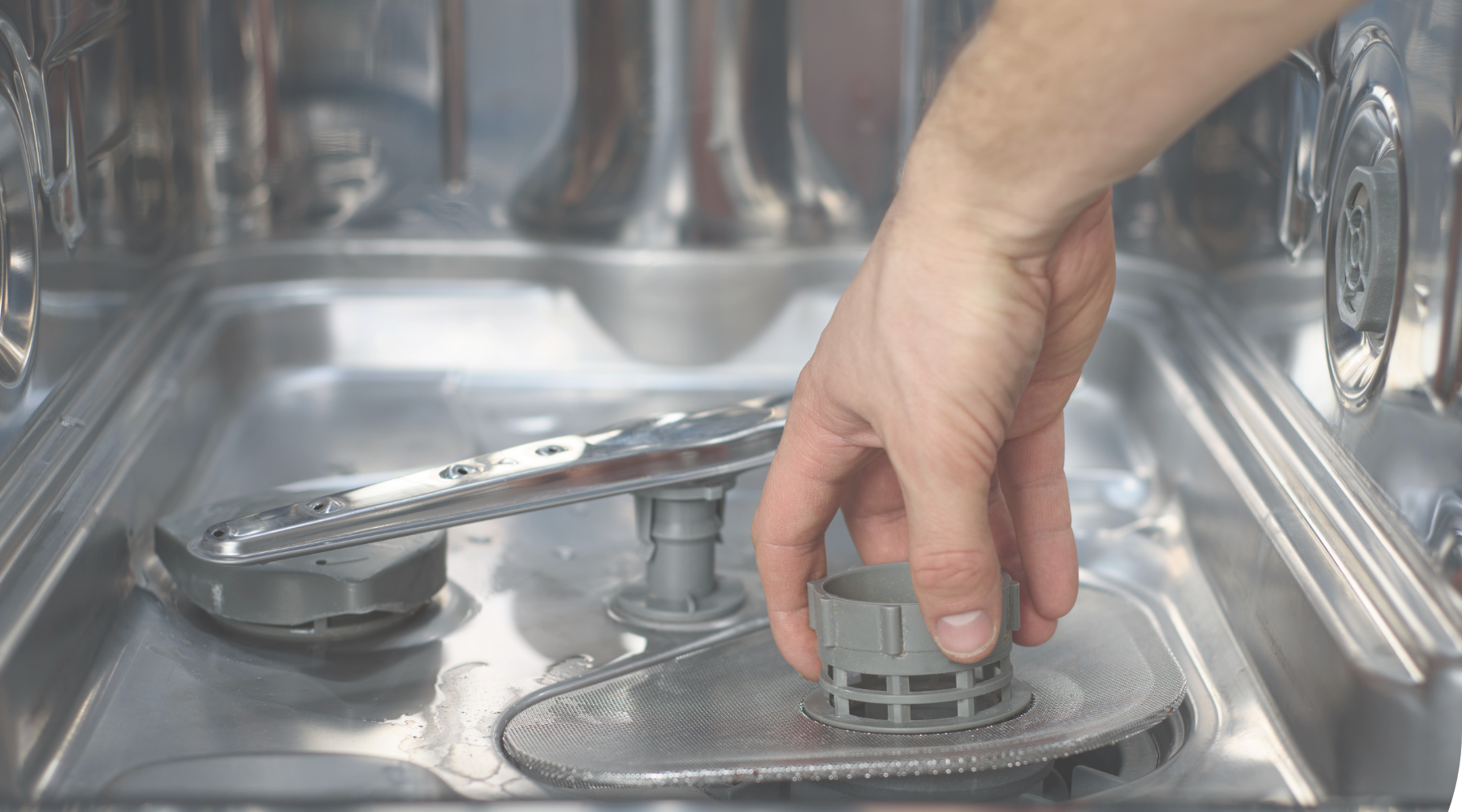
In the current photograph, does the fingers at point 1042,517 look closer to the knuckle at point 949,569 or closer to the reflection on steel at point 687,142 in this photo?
the knuckle at point 949,569

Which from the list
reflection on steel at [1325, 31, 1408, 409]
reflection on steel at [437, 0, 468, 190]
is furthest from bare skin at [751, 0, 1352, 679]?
reflection on steel at [437, 0, 468, 190]

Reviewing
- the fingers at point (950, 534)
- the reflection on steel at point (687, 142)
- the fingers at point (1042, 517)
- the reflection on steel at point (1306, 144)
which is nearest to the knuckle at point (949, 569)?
the fingers at point (950, 534)

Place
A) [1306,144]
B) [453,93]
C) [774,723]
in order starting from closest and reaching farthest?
[774,723] → [1306,144] → [453,93]

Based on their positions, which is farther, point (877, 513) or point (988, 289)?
point (877, 513)

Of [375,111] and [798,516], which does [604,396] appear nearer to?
[375,111]

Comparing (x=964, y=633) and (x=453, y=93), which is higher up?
(x=453, y=93)

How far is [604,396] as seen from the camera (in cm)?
90

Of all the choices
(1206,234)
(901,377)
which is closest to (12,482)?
(901,377)

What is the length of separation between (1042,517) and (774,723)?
0.46 ft

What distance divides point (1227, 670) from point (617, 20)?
55cm

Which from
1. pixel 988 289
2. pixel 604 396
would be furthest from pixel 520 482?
pixel 604 396

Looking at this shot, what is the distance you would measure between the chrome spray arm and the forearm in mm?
189

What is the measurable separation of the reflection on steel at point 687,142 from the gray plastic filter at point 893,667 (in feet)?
1.49

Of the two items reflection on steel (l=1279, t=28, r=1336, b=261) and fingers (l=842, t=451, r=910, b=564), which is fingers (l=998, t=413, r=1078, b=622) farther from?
reflection on steel (l=1279, t=28, r=1336, b=261)
